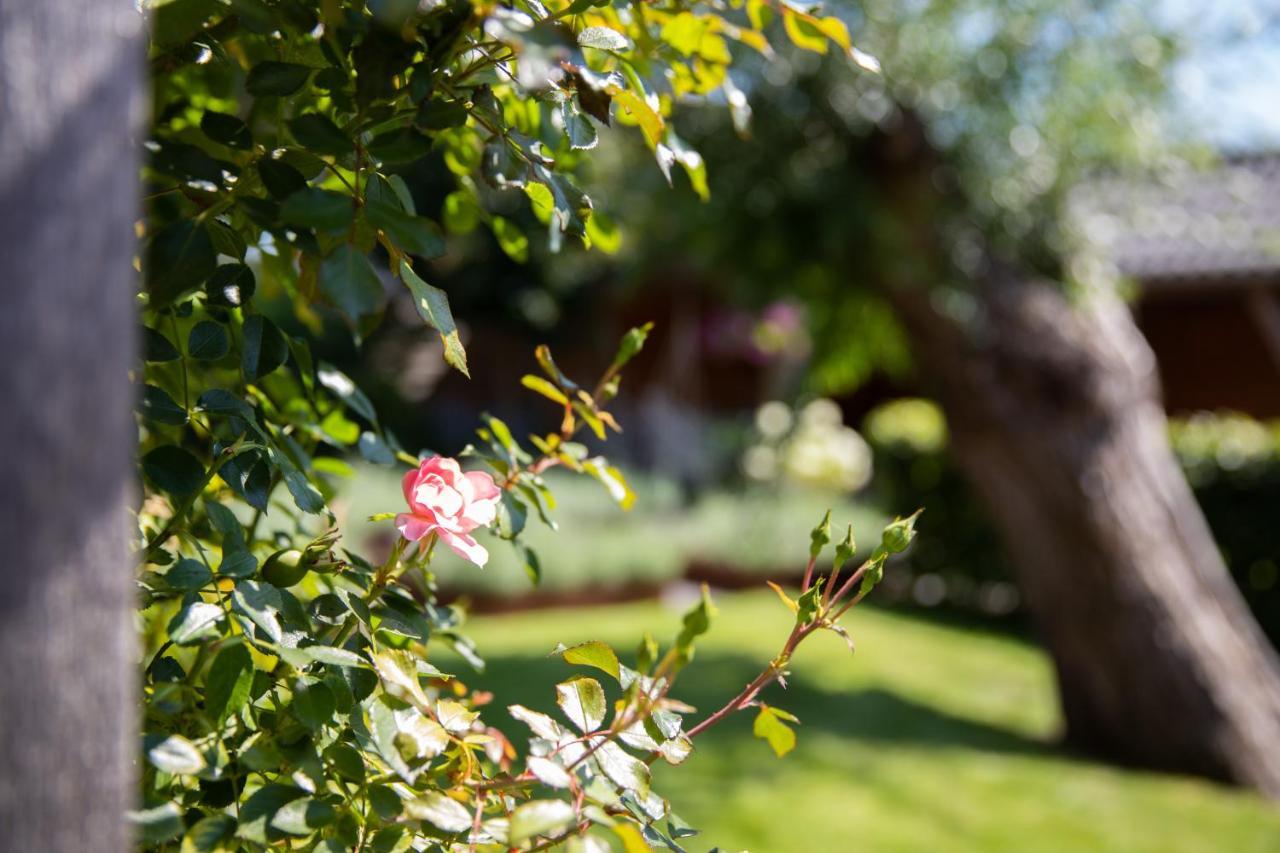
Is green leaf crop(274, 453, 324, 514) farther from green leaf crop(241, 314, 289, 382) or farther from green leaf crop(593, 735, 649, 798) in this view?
green leaf crop(593, 735, 649, 798)

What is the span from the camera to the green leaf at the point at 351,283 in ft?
2.07

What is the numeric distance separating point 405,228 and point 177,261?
138mm

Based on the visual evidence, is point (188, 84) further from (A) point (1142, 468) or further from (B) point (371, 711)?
(A) point (1142, 468)

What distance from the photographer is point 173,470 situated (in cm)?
81

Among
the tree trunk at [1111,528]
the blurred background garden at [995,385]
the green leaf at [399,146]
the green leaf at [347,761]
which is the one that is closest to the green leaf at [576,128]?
the green leaf at [399,146]

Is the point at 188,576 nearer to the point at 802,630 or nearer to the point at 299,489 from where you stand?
the point at 299,489

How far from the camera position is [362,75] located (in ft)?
2.33

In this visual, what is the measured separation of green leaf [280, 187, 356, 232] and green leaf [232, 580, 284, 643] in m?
0.24

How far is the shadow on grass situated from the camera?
4.41 m


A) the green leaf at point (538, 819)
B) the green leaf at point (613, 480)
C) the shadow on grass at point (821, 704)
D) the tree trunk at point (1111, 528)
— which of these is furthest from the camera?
the shadow on grass at point (821, 704)

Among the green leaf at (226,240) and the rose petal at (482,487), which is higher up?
the green leaf at (226,240)

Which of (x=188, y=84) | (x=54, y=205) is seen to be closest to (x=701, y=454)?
(x=188, y=84)

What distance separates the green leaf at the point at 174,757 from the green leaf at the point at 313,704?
10cm

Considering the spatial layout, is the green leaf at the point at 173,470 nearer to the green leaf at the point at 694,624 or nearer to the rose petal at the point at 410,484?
the rose petal at the point at 410,484
